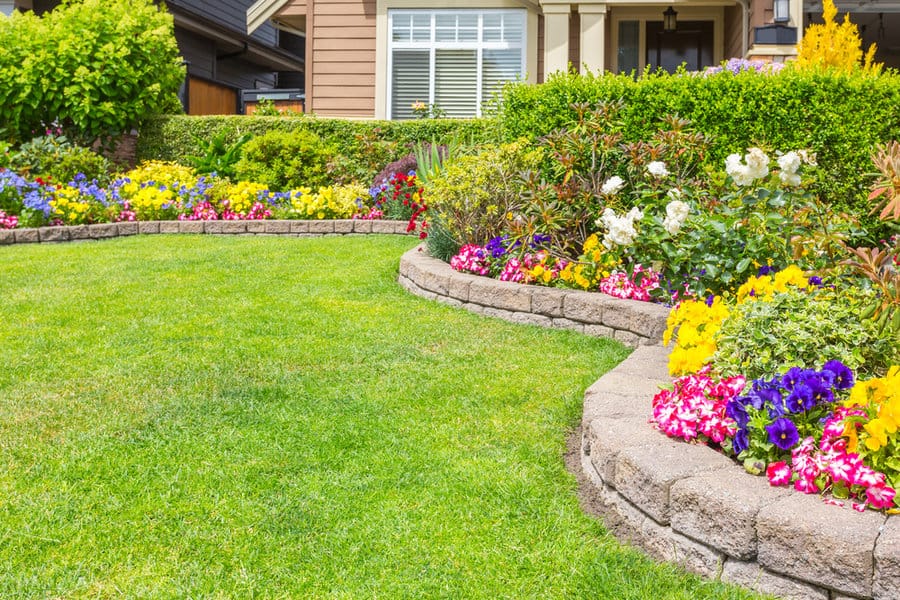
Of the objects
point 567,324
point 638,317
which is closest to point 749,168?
point 638,317

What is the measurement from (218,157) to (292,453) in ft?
30.8

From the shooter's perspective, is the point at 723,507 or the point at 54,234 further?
the point at 54,234

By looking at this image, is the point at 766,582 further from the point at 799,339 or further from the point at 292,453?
the point at 292,453

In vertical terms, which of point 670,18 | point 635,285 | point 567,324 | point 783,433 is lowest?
point 783,433

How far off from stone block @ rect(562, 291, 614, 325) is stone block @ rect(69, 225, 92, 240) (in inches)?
234

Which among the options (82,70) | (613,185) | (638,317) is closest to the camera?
(638,317)

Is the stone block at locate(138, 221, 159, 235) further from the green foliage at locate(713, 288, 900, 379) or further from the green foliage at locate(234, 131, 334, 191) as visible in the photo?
the green foliage at locate(713, 288, 900, 379)

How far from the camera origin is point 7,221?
9500 millimetres

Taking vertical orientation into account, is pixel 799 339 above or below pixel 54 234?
below

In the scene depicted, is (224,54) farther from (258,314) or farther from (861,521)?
(861,521)

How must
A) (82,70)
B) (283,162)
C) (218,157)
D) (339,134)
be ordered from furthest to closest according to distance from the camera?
(339,134)
(82,70)
(218,157)
(283,162)

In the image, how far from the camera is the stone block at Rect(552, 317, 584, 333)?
557 cm

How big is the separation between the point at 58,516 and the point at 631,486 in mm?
1833

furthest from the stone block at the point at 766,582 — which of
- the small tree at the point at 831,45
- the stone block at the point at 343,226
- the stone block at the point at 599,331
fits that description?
the small tree at the point at 831,45
